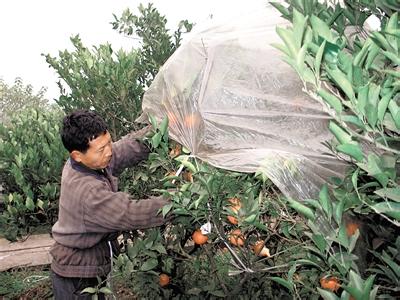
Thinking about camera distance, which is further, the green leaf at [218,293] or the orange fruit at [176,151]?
the green leaf at [218,293]

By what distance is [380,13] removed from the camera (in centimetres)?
127

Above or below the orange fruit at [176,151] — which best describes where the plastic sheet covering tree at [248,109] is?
above

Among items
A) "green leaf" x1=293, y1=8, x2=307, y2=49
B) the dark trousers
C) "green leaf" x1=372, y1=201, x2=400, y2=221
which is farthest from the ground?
"green leaf" x1=293, y1=8, x2=307, y2=49

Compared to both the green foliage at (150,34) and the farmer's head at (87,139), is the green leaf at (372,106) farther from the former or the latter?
the green foliage at (150,34)

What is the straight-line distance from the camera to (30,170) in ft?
11.9

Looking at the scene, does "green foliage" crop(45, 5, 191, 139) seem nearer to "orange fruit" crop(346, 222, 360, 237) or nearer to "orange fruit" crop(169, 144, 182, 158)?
"orange fruit" crop(169, 144, 182, 158)

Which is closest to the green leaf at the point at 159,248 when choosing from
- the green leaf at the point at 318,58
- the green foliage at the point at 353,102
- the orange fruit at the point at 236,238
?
the orange fruit at the point at 236,238

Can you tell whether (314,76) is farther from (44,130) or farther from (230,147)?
(44,130)

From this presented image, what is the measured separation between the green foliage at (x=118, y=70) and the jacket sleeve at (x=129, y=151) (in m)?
0.46

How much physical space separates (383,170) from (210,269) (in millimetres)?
1858

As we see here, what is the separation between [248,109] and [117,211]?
89cm

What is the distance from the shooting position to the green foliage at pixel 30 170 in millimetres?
3438

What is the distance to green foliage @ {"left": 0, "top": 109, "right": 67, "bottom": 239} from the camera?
11.3 feet

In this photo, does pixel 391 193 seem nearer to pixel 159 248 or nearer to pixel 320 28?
pixel 320 28
